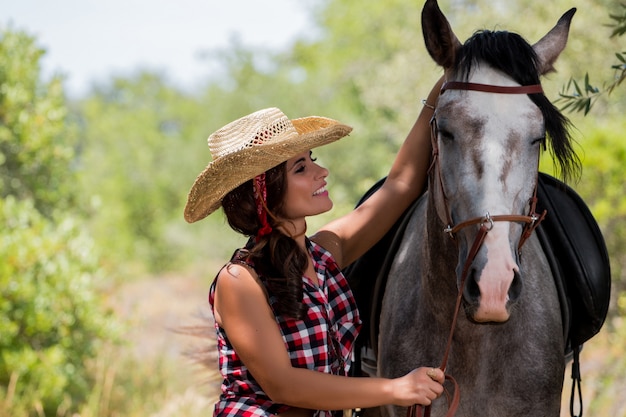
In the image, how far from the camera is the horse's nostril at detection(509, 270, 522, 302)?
7.63 feet

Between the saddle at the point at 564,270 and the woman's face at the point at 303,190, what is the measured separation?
1.01m

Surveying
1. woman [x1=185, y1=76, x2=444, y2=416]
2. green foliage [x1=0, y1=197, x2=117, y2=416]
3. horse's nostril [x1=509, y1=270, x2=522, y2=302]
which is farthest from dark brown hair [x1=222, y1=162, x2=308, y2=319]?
green foliage [x1=0, y1=197, x2=117, y2=416]

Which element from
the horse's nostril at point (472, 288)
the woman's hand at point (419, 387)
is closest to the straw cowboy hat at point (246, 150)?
the horse's nostril at point (472, 288)

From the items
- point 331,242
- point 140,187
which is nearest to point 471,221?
point 331,242

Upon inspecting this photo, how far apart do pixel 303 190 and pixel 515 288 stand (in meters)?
0.79

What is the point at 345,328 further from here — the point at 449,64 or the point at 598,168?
the point at 598,168

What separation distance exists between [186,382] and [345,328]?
5.53m

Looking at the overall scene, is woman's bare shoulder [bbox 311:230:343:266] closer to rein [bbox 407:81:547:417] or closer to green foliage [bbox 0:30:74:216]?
rein [bbox 407:81:547:417]

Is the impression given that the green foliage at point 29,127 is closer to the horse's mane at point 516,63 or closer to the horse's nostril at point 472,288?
the horse's mane at point 516,63

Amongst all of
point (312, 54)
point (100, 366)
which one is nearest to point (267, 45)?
point (312, 54)

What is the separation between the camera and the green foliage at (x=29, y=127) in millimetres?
8430

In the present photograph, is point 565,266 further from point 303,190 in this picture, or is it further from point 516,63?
point 303,190

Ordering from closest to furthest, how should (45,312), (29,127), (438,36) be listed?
(438,36) → (45,312) → (29,127)

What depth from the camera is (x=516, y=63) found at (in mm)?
2594
